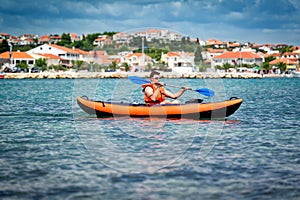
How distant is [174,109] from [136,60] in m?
13.0

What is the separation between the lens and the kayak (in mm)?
15500

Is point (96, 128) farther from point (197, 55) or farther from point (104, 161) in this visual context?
point (197, 55)

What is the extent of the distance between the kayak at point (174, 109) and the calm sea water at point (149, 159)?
0.79 ft

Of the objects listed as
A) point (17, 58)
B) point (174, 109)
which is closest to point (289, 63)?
point (17, 58)

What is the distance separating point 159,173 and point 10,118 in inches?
403

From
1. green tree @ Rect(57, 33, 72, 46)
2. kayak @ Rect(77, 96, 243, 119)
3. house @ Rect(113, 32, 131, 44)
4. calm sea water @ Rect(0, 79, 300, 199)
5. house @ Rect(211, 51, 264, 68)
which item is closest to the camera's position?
calm sea water @ Rect(0, 79, 300, 199)

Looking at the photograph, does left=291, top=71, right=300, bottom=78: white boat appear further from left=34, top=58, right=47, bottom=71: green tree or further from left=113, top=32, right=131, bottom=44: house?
left=113, top=32, right=131, bottom=44: house

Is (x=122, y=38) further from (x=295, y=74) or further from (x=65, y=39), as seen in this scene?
(x=65, y=39)

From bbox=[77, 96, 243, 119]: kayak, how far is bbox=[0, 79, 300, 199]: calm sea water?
9.4 inches

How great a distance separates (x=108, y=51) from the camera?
75.8ft

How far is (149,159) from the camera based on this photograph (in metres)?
10.2

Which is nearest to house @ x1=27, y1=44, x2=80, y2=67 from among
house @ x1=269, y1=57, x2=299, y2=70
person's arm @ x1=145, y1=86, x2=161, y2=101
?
house @ x1=269, y1=57, x2=299, y2=70

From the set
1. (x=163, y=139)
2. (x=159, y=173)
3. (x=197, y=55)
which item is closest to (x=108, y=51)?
(x=197, y=55)

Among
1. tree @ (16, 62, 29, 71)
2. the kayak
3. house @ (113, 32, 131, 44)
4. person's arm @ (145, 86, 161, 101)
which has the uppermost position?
house @ (113, 32, 131, 44)
